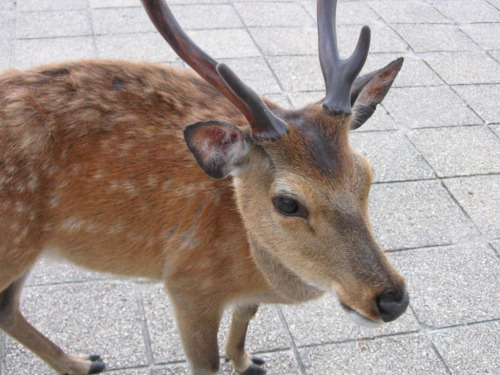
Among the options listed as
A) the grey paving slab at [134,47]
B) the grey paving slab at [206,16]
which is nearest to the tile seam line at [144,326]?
the grey paving slab at [134,47]

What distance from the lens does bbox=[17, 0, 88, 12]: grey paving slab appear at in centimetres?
676

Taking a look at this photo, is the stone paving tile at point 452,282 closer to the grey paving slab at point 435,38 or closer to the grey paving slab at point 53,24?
the grey paving slab at point 435,38

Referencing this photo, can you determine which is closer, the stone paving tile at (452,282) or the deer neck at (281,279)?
the deer neck at (281,279)

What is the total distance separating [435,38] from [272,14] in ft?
6.60

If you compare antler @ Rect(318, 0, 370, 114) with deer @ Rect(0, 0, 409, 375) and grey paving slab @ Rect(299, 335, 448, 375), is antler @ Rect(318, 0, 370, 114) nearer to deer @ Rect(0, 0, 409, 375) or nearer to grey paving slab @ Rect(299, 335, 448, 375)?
deer @ Rect(0, 0, 409, 375)

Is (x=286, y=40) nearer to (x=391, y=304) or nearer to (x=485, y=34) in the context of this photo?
(x=485, y=34)

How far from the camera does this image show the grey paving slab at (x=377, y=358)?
3.38 metres

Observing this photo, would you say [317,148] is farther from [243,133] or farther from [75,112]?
[75,112]

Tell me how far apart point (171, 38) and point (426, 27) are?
5.27m

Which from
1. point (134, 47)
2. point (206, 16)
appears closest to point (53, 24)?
point (134, 47)

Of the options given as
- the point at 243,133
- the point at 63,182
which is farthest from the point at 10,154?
the point at 243,133

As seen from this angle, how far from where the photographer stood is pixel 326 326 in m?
3.63

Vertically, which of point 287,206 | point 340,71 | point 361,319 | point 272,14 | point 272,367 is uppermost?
point 340,71

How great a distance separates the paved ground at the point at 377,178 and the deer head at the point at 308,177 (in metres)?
1.15
